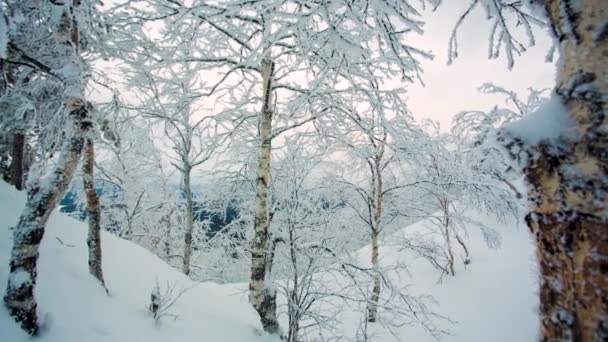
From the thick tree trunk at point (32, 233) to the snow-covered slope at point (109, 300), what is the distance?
120mm

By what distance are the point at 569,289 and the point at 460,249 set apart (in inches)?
567

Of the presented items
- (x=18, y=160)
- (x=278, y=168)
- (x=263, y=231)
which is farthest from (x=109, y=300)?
(x=18, y=160)

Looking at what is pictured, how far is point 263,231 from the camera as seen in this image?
4.55m

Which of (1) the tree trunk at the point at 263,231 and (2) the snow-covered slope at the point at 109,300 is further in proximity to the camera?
(1) the tree trunk at the point at 263,231

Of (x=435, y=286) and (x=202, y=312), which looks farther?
(x=435, y=286)

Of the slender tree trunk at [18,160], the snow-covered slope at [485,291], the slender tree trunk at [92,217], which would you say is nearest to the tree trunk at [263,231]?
the slender tree trunk at [92,217]

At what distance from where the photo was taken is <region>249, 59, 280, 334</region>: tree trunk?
179 inches

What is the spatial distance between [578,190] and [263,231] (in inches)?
163

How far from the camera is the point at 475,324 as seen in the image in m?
9.03

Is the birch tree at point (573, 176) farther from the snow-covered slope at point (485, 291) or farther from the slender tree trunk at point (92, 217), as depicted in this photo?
the snow-covered slope at point (485, 291)

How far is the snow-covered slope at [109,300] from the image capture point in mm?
2918

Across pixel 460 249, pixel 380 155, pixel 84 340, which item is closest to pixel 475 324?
pixel 460 249

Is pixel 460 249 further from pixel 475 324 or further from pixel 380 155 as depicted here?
pixel 380 155

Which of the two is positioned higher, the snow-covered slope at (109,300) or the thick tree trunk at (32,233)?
the thick tree trunk at (32,233)
